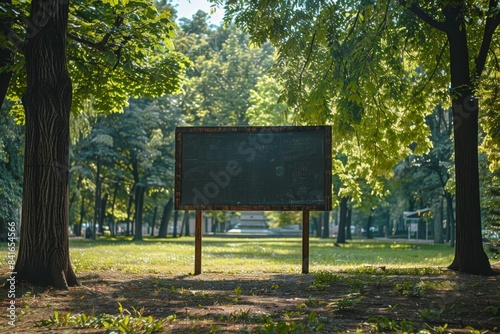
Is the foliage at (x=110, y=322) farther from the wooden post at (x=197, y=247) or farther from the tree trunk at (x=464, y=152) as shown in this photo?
the tree trunk at (x=464, y=152)

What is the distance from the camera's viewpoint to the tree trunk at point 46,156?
11.3 m

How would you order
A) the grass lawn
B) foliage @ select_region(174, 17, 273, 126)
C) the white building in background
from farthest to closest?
the white building in background, foliage @ select_region(174, 17, 273, 126), the grass lawn

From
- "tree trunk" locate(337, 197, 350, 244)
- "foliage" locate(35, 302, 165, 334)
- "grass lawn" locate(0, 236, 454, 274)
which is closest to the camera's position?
"foliage" locate(35, 302, 165, 334)

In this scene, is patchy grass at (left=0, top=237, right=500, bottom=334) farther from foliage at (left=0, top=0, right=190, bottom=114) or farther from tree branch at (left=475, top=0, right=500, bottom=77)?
tree branch at (left=475, top=0, right=500, bottom=77)

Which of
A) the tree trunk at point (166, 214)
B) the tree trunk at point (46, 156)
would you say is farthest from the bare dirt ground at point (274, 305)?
the tree trunk at point (166, 214)

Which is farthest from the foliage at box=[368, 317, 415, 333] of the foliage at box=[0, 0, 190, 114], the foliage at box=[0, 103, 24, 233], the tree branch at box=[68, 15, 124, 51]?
the foliage at box=[0, 103, 24, 233]

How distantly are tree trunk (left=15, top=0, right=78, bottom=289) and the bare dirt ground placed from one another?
506 mm

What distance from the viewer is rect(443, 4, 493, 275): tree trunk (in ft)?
52.3

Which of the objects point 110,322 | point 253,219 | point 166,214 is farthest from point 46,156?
point 253,219

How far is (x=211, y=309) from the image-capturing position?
29.3 feet

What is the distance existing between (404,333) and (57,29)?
27.2ft

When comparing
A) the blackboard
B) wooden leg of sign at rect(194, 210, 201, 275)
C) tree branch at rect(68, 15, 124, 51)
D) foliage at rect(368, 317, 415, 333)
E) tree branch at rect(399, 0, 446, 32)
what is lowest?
foliage at rect(368, 317, 415, 333)

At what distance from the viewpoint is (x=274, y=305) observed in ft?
30.9

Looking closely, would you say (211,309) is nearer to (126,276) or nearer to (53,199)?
(53,199)
